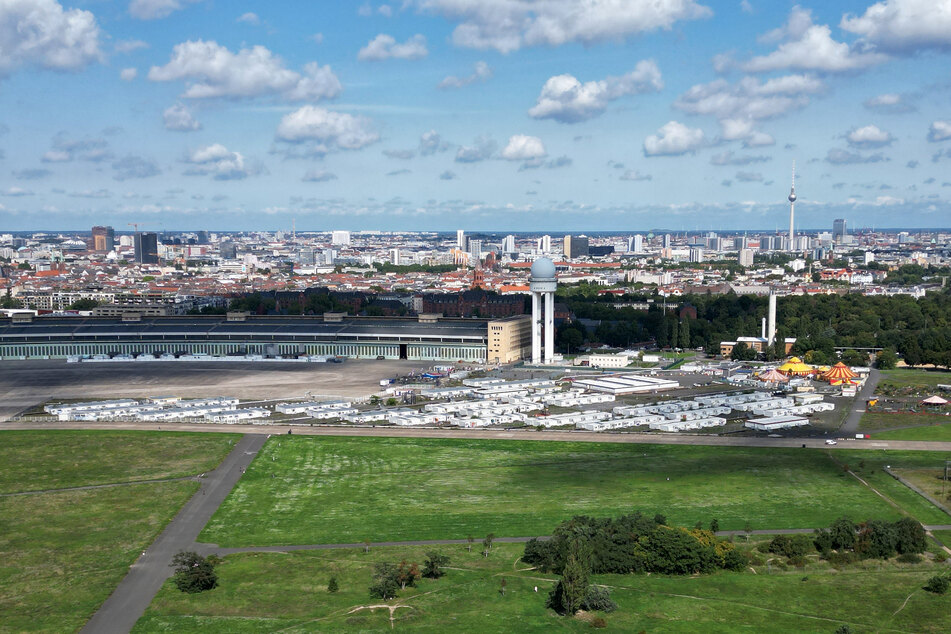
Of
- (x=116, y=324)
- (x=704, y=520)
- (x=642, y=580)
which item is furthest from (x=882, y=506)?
(x=116, y=324)

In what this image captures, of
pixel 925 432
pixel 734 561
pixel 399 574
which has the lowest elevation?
pixel 925 432

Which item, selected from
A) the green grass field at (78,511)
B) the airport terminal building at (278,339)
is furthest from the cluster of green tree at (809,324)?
the green grass field at (78,511)

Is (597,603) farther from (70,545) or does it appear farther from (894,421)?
(894,421)

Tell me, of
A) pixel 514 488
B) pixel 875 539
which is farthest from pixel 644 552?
pixel 514 488

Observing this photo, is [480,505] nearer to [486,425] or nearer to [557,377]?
[486,425]

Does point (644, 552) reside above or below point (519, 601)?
above
